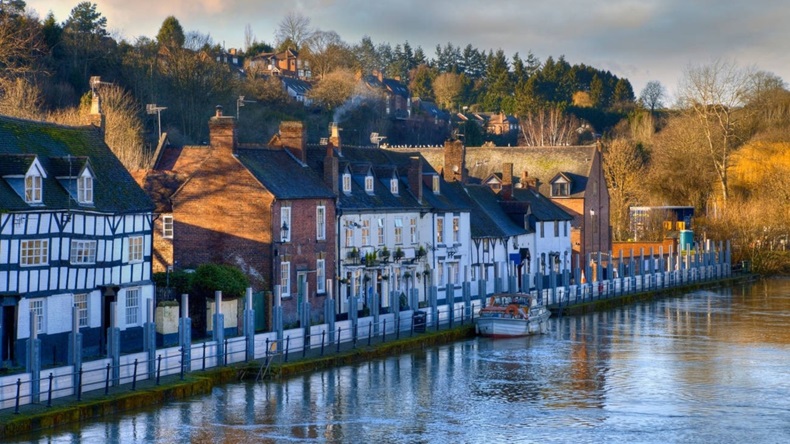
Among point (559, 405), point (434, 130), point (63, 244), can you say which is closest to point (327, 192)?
point (63, 244)

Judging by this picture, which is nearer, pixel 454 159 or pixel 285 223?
pixel 285 223

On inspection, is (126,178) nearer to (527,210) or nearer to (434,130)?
(527,210)

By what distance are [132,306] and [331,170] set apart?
13.3m

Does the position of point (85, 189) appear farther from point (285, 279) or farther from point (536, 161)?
point (536, 161)

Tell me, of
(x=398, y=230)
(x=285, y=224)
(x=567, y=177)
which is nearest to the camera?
(x=285, y=224)

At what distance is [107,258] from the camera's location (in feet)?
127

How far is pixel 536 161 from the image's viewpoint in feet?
287

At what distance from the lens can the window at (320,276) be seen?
49.3 meters

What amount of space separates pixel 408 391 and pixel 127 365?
842 centimetres

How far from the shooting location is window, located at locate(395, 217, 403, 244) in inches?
2189

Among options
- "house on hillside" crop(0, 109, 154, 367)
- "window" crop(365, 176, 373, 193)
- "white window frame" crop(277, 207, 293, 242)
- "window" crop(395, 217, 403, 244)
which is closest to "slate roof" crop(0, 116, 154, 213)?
"house on hillside" crop(0, 109, 154, 367)

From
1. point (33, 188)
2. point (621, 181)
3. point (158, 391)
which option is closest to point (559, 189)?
point (621, 181)

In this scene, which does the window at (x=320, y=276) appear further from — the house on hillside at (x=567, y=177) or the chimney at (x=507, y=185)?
the house on hillside at (x=567, y=177)

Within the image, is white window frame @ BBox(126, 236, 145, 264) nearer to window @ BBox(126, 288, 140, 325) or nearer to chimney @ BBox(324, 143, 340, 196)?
window @ BBox(126, 288, 140, 325)
